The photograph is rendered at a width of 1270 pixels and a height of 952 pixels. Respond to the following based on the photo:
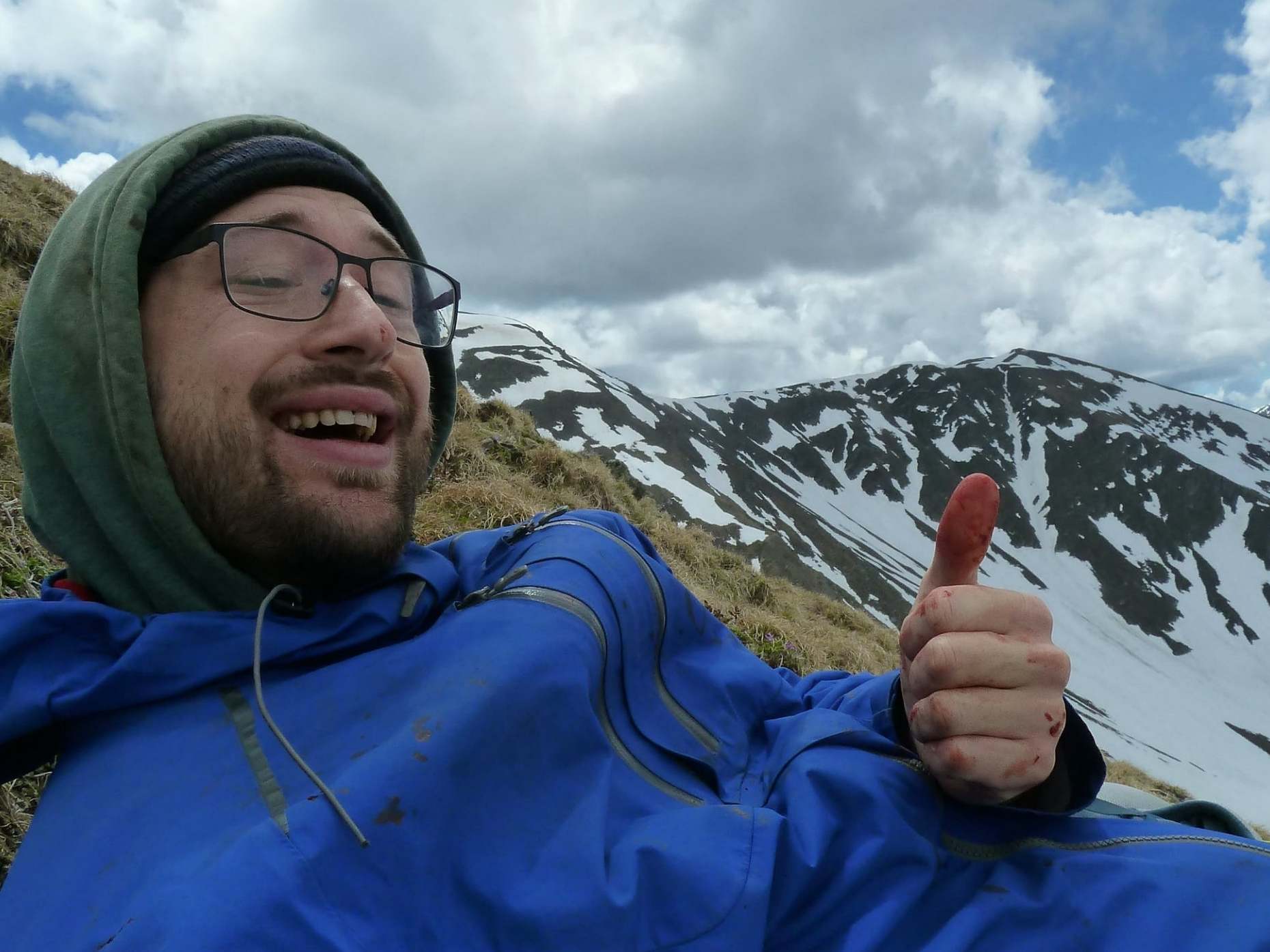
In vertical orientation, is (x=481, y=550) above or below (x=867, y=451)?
below

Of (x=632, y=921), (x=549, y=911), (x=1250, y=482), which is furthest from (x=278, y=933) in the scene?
(x=1250, y=482)

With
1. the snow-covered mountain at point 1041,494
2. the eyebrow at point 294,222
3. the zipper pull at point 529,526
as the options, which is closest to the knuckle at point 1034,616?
the zipper pull at point 529,526

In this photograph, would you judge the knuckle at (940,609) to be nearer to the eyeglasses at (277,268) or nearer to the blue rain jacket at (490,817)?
the blue rain jacket at (490,817)

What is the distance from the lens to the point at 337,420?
210 cm

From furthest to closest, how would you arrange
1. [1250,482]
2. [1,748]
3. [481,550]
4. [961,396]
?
[961,396] → [1250,482] → [481,550] → [1,748]

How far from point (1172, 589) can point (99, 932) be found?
14611 cm

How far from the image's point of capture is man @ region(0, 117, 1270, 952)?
1.41 meters

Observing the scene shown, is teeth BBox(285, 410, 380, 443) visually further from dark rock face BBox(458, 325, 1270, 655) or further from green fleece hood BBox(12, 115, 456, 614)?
dark rock face BBox(458, 325, 1270, 655)

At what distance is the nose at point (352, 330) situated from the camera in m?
2.09

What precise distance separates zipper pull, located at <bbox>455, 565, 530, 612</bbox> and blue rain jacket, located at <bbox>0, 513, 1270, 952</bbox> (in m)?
0.02

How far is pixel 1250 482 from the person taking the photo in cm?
13738

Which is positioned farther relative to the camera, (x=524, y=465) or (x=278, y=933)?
(x=524, y=465)

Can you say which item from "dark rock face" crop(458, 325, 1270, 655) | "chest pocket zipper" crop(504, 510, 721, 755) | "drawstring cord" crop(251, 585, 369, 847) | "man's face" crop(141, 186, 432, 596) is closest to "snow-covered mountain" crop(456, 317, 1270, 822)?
"dark rock face" crop(458, 325, 1270, 655)

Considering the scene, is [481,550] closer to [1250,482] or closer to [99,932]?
[99,932]
